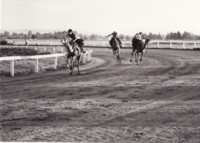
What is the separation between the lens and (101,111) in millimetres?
8391

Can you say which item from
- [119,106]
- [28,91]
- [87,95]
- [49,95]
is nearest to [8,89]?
[28,91]

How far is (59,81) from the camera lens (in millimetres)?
14023

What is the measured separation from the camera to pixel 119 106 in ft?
29.5

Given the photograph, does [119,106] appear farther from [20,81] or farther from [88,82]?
[20,81]

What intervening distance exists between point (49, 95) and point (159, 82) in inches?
179

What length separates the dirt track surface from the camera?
21.0 feet

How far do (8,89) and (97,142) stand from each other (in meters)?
6.46

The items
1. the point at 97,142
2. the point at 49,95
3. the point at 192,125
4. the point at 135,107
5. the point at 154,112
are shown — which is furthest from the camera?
the point at 49,95

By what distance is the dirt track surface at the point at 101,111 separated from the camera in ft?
21.0

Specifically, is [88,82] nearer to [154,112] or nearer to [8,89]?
[8,89]

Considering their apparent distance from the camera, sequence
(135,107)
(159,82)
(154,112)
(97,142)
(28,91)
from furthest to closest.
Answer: (159,82) < (28,91) < (135,107) < (154,112) < (97,142)

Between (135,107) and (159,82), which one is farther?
(159,82)

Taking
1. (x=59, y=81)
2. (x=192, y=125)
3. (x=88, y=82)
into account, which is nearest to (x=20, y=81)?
(x=59, y=81)

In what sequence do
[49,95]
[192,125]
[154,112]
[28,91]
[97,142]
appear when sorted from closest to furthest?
[97,142] < [192,125] < [154,112] < [49,95] < [28,91]
